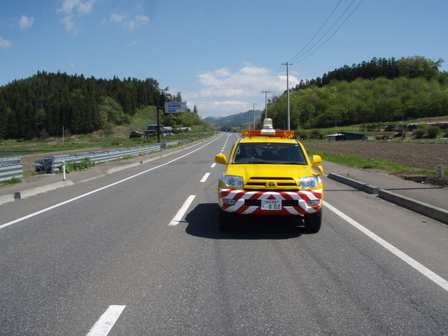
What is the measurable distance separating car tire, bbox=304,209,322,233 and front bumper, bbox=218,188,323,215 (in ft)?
0.66

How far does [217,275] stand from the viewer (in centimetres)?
455

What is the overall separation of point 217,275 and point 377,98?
15358 centimetres

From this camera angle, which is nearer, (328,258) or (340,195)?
(328,258)

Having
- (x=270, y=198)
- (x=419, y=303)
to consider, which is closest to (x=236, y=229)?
(x=270, y=198)

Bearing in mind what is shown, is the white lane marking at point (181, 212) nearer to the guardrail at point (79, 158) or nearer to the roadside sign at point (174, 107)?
the guardrail at point (79, 158)

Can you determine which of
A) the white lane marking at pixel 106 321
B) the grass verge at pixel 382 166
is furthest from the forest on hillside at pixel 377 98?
the white lane marking at pixel 106 321

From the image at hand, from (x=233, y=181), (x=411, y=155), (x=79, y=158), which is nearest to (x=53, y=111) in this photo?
(x=79, y=158)

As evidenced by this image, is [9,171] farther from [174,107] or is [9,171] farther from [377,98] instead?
[377,98]

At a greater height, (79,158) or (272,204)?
(272,204)

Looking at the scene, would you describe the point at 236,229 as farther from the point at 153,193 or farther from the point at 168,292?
the point at 153,193

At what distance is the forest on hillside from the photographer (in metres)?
127

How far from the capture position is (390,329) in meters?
3.25

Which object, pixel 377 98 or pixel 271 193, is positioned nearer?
pixel 271 193

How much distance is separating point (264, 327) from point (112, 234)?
400 centimetres
